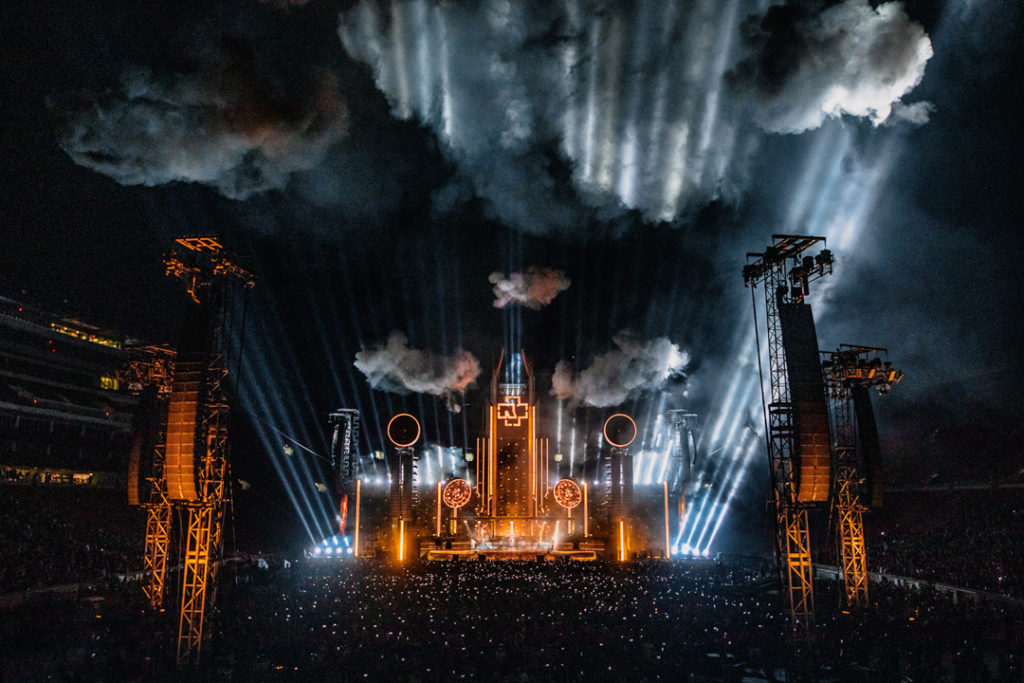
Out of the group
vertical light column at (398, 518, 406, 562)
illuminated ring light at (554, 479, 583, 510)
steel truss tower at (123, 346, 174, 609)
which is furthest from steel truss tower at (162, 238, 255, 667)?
illuminated ring light at (554, 479, 583, 510)

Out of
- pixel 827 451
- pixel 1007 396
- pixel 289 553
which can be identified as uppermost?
pixel 1007 396

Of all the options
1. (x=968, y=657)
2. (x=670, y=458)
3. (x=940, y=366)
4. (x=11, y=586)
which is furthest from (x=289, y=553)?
(x=940, y=366)

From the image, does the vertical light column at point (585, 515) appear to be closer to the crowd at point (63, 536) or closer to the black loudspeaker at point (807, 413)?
the black loudspeaker at point (807, 413)

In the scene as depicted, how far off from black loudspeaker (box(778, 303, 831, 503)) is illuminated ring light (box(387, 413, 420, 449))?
1017 inches

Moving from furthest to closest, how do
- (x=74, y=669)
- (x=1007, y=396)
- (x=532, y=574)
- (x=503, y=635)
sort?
(x=1007, y=396) → (x=532, y=574) → (x=503, y=635) → (x=74, y=669)

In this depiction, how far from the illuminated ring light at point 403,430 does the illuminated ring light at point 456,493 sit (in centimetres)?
364

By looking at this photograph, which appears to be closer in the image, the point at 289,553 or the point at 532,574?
the point at 532,574

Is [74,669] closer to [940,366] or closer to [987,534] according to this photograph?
[987,534]

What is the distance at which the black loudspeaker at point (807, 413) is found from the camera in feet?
61.3

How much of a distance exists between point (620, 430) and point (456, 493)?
1088cm

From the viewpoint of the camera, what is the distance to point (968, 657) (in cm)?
1529

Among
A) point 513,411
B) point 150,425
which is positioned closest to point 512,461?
point 513,411

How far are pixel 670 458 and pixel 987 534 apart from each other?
21.0 metres

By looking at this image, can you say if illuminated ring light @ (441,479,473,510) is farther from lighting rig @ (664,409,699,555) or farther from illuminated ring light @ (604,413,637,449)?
lighting rig @ (664,409,699,555)
